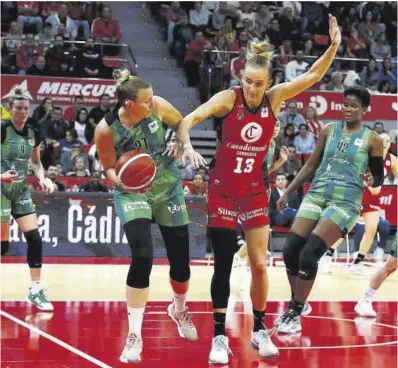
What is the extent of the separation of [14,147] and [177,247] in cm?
274

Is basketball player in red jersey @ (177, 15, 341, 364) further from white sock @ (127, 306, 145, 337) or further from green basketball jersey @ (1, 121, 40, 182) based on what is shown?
green basketball jersey @ (1, 121, 40, 182)

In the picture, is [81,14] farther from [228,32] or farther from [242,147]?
[242,147]

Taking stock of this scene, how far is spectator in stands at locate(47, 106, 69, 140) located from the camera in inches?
625

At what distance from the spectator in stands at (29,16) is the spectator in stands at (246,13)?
181 inches

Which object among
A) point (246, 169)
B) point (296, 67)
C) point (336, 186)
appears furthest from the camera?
point (296, 67)

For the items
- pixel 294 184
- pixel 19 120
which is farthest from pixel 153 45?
pixel 294 184

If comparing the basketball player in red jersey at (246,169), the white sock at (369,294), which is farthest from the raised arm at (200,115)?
the white sock at (369,294)

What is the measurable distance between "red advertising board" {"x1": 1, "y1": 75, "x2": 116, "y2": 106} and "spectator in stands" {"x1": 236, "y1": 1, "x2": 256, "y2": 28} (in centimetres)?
405

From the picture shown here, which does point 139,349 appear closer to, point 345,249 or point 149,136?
point 149,136

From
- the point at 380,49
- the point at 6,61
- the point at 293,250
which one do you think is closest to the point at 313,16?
the point at 380,49

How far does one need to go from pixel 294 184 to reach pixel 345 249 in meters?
8.11

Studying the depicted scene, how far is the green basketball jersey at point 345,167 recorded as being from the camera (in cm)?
725

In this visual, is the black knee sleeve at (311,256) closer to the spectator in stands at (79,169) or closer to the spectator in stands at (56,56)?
the spectator in stands at (79,169)

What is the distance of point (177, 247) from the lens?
636 centimetres
